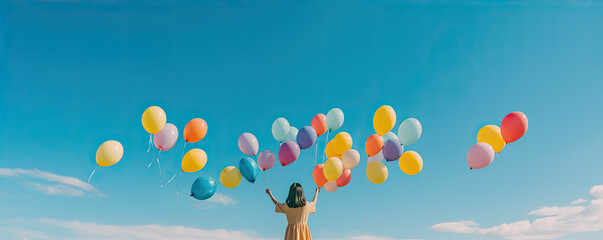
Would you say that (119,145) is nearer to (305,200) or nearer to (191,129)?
(191,129)

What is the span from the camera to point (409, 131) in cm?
856

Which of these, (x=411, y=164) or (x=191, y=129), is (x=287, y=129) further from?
(x=411, y=164)

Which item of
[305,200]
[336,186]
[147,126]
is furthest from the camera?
[336,186]

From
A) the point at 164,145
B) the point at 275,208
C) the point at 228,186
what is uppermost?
the point at 164,145

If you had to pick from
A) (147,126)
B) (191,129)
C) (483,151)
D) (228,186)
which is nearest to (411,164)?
(483,151)

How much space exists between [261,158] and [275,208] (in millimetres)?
1126

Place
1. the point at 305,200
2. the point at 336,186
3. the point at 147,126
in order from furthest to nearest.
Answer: the point at 336,186, the point at 147,126, the point at 305,200

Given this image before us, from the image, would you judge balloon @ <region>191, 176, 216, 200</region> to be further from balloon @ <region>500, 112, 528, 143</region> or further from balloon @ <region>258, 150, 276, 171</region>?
balloon @ <region>500, 112, 528, 143</region>

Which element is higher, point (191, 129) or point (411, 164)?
point (191, 129)

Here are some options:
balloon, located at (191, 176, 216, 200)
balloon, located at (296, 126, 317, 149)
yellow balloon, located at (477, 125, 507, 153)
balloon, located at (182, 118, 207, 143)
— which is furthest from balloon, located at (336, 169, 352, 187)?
balloon, located at (182, 118, 207, 143)

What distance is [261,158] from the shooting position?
8.85 meters

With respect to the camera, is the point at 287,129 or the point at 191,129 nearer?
the point at 191,129

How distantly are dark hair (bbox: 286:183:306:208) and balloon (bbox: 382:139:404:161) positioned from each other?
1.71m

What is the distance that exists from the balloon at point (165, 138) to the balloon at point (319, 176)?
2.60 m
